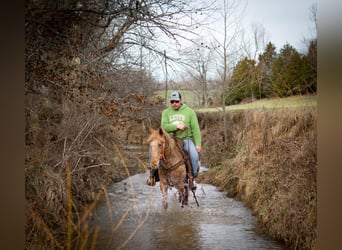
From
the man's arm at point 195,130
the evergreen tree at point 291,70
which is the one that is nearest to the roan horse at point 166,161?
the man's arm at point 195,130

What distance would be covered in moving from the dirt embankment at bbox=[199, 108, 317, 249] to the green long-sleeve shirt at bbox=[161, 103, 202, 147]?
65 millimetres

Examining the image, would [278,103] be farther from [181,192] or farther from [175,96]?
[181,192]

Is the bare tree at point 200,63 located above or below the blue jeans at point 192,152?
above

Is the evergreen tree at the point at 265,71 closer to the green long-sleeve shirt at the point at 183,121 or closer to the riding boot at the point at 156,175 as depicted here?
the green long-sleeve shirt at the point at 183,121

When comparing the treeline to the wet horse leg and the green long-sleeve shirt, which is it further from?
the wet horse leg

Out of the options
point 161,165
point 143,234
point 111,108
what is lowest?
point 143,234

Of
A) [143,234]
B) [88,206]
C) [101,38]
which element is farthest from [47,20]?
[143,234]

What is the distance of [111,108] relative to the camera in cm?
330

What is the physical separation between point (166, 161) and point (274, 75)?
3.93 feet

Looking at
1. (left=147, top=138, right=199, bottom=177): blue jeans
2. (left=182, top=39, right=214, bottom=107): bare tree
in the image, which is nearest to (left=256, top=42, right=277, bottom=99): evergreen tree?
(left=182, top=39, right=214, bottom=107): bare tree

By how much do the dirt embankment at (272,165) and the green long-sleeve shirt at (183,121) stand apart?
65mm

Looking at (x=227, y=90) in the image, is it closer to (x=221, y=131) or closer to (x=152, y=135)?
(x=221, y=131)

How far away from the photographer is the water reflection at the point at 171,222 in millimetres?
3199

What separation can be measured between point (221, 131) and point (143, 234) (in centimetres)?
111
